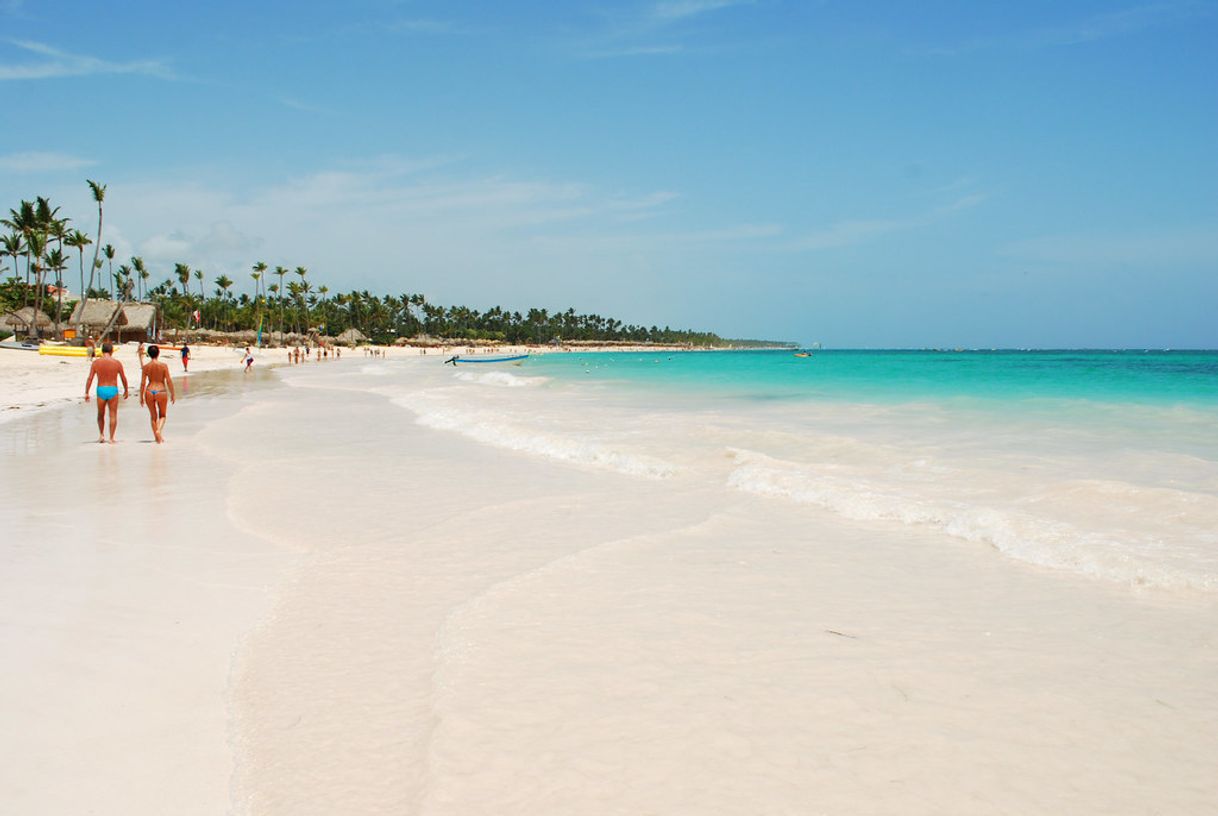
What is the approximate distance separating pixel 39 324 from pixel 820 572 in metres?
80.4

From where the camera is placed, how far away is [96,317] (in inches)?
2744

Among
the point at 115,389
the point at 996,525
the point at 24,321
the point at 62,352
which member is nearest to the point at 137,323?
the point at 24,321

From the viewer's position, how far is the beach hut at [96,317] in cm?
6806

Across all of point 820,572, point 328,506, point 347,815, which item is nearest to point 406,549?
point 328,506

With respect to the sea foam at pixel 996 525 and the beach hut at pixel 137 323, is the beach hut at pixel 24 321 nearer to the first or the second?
the beach hut at pixel 137 323

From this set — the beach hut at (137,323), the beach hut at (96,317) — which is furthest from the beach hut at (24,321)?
the beach hut at (137,323)

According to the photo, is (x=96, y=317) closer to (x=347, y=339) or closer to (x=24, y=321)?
(x=24, y=321)

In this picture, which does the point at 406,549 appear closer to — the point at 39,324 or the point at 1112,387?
the point at 1112,387

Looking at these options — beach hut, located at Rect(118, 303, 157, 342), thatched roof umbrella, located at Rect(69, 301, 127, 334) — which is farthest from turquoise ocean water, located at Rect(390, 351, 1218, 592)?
thatched roof umbrella, located at Rect(69, 301, 127, 334)

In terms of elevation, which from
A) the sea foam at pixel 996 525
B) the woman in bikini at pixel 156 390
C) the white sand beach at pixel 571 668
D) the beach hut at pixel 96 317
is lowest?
the white sand beach at pixel 571 668

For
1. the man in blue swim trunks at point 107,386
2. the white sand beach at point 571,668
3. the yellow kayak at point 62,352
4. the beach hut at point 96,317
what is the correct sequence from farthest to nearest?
the beach hut at point 96,317
the yellow kayak at point 62,352
the man in blue swim trunks at point 107,386
the white sand beach at point 571,668

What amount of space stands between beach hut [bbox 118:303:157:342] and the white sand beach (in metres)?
70.5

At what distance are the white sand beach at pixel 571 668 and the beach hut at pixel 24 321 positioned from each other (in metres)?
70.6

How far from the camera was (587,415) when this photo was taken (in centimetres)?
2088
